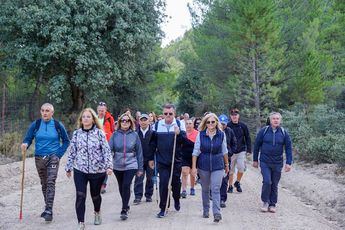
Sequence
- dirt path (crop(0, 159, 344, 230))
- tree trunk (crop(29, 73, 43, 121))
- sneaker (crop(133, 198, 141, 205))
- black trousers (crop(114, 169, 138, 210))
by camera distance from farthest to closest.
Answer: tree trunk (crop(29, 73, 43, 121)), sneaker (crop(133, 198, 141, 205)), black trousers (crop(114, 169, 138, 210)), dirt path (crop(0, 159, 344, 230))

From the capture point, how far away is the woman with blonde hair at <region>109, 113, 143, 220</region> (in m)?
9.28

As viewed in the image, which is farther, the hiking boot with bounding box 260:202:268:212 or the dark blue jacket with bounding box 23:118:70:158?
the hiking boot with bounding box 260:202:268:212

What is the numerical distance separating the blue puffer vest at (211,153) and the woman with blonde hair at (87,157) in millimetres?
1903

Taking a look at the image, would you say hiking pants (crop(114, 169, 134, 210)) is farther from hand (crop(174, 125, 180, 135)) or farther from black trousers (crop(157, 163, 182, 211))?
hand (crop(174, 125, 180, 135))

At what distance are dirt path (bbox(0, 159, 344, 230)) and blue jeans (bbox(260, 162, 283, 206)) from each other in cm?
Result: 32

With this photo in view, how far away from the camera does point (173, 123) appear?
980cm

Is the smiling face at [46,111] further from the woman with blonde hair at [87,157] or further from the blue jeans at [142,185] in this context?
the blue jeans at [142,185]

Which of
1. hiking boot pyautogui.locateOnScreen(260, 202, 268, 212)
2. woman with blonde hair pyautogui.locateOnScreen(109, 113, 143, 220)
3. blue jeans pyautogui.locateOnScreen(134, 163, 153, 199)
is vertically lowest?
hiking boot pyautogui.locateOnScreen(260, 202, 268, 212)

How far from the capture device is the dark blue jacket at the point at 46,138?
921cm

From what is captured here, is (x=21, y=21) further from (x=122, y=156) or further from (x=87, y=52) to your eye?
(x=122, y=156)

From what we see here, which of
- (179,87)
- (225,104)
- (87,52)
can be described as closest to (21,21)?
(87,52)

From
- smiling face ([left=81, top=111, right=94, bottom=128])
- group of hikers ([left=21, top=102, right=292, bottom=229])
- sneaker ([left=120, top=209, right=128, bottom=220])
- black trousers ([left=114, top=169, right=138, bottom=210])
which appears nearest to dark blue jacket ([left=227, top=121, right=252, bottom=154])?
group of hikers ([left=21, top=102, right=292, bottom=229])

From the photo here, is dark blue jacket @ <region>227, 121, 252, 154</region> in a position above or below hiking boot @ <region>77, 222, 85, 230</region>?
above

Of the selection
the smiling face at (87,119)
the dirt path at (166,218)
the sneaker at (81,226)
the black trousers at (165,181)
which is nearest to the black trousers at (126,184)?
the dirt path at (166,218)
